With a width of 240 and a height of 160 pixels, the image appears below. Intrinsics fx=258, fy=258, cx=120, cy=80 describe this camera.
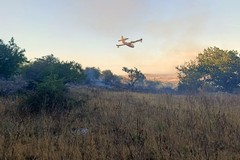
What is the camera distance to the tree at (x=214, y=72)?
3466 centimetres

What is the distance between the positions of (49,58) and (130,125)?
25.8m

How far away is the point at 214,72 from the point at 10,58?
86.9ft

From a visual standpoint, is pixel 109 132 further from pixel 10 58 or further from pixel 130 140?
pixel 10 58

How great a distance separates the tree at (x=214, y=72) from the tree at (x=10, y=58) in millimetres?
21035

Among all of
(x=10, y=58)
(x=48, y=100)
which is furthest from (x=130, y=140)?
(x=10, y=58)

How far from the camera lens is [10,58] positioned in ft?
69.1

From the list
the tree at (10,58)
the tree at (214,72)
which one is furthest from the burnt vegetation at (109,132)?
the tree at (214,72)

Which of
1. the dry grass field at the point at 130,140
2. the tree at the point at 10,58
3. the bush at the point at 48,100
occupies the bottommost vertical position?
the dry grass field at the point at 130,140

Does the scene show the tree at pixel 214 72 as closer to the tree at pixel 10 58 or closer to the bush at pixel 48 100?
the tree at pixel 10 58

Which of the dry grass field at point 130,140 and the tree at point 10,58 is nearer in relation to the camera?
the dry grass field at point 130,140

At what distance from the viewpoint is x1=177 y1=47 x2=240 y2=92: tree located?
3466 cm

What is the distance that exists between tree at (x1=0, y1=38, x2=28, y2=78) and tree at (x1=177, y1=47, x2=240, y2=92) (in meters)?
21.0

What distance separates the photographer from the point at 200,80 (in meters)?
37.2

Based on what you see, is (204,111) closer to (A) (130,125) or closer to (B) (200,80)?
(A) (130,125)
